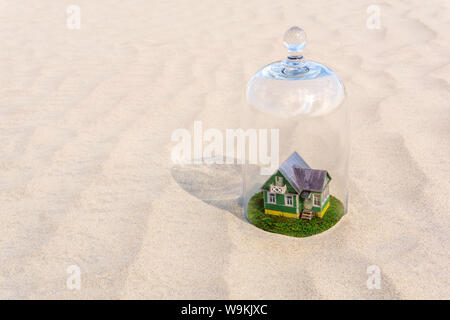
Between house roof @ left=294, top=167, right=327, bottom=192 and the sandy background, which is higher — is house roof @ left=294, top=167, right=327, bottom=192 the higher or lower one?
the higher one

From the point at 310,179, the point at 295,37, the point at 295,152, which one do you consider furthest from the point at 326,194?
the point at 295,37

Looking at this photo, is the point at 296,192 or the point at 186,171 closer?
the point at 296,192

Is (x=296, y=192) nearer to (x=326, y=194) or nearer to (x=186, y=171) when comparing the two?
(x=326, y=194)

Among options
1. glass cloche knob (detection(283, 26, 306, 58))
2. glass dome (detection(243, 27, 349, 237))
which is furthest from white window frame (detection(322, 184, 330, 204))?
glass cloche knob (detection(283, 26, 306, 58))

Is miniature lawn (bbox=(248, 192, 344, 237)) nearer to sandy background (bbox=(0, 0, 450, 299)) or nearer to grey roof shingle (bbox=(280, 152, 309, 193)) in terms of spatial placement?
sandy background (bbox=(0, 0, 450, 299))

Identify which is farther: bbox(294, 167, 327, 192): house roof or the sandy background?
bbox(294, 167, 327, 192): house roof

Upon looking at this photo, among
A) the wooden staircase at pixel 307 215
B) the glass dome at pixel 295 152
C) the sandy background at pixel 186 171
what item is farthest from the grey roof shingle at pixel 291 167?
the sandy background at pixel 186 171

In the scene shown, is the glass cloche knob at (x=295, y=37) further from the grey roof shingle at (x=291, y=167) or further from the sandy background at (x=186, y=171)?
the sandy background at (x=186, y=171)
